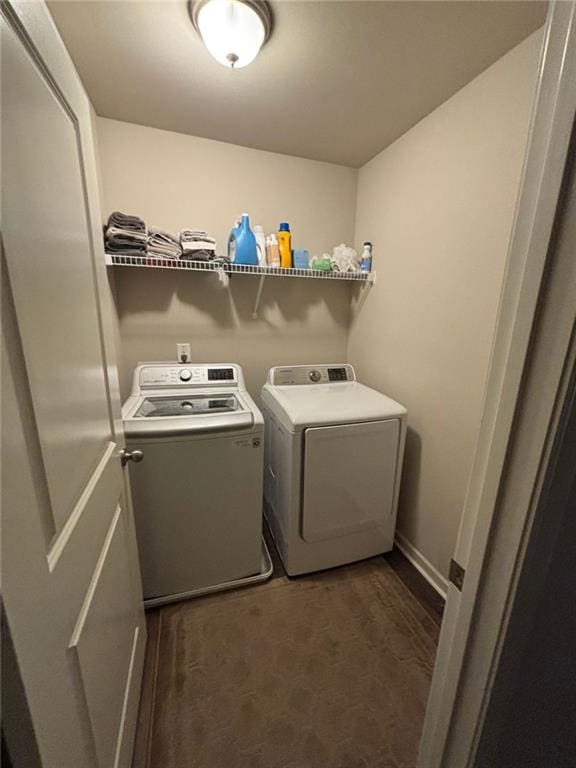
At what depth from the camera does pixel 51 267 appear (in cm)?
61

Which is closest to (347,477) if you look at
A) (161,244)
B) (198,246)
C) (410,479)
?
(410,479)

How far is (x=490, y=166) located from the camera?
4.44 feet

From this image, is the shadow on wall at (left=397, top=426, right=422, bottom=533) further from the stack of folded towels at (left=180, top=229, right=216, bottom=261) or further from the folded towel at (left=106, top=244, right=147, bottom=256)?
the folded towel at (left=106, top=244, right=147, bottom=256)

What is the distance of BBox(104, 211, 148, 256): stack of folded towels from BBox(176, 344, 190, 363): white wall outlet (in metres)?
0.62

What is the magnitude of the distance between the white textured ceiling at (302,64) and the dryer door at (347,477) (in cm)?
161

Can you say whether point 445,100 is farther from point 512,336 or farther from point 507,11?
point 512,336

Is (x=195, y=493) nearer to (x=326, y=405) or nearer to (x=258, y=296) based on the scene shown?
(x=326, y=405)

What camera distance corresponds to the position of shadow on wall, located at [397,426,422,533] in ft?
6.18

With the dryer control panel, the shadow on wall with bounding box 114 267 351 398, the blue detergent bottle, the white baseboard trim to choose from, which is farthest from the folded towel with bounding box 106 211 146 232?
the white baseboard trim

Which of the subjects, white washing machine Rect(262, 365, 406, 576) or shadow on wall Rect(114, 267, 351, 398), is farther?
shadow on wall Rect(114, 267, 351, 398)

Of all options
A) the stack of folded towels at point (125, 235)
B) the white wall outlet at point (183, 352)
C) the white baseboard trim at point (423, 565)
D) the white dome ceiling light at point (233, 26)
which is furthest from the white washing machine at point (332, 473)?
the white dome ceiling light at point (233, 26)

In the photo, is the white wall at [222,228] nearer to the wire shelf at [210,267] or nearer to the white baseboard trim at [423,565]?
the wire shelf at [210,267]

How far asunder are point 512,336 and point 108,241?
1885mm

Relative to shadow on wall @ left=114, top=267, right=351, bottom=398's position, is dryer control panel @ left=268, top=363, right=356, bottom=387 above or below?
below
